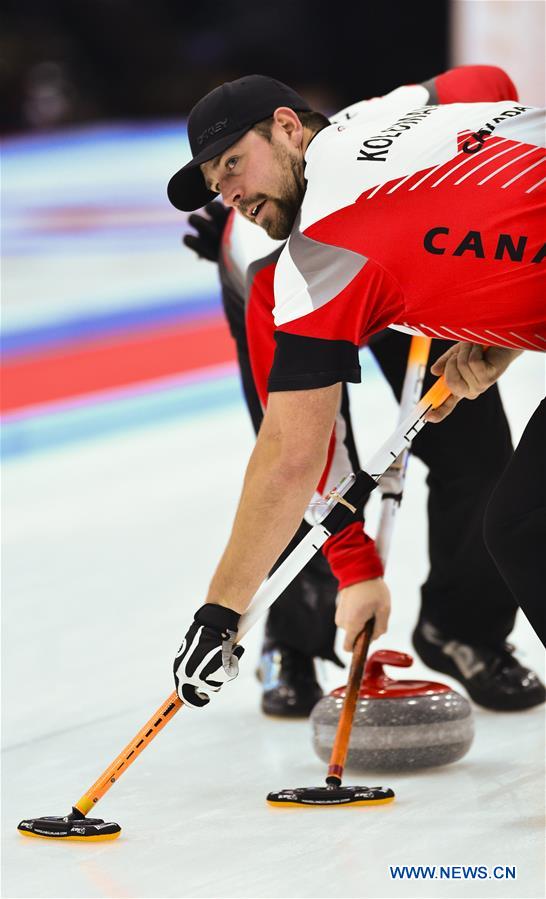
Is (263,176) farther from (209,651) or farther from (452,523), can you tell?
(452,523)

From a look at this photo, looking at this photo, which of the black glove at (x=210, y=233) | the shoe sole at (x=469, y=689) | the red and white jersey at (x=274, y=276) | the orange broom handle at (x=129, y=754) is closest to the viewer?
the orange broom handle at (x=129, y=754)

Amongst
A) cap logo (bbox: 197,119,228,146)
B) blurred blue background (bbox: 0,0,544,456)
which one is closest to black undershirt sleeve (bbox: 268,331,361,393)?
cap logo (bbox: 197,119,228,146)

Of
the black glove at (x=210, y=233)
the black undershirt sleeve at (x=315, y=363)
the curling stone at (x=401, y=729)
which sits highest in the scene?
the black undershirt sleeve at (x=315, y=363)

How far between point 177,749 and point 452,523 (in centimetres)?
73

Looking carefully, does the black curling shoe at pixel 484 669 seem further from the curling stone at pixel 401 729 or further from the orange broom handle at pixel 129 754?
the orange broom handle at pixel 129 754

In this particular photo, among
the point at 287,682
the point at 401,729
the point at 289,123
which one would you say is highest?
the point at 289,123

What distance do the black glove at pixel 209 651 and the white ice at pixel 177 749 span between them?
0.26 m

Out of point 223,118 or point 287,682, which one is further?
point 287,682

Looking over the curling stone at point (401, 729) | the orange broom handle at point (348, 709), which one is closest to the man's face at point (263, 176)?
the orange broom handle at point (348, 709)

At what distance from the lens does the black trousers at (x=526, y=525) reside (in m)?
2.20

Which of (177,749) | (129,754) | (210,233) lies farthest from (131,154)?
(129,754)

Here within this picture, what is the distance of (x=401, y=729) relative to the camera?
2.62 metres

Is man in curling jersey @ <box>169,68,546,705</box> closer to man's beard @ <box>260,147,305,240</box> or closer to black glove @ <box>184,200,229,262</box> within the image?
man's beard @ <box>260,147,305,240</box>

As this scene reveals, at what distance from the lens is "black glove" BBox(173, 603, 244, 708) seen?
2.29m
